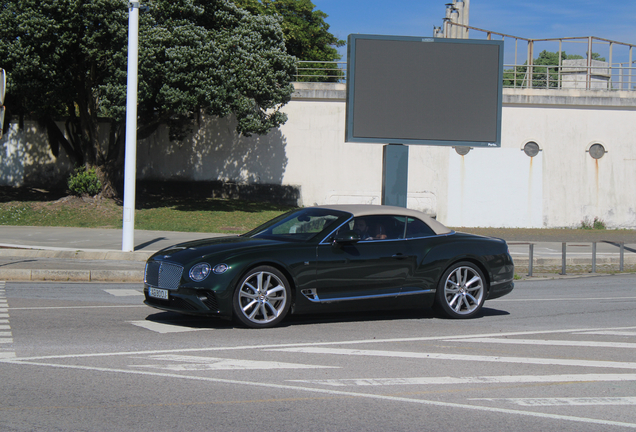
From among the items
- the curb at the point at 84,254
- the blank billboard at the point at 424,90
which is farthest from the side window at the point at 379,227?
the curb at the point at 84,254

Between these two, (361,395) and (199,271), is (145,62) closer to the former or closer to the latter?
(199,271)

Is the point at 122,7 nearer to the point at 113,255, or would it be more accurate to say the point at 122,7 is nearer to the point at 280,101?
the point at 280,101

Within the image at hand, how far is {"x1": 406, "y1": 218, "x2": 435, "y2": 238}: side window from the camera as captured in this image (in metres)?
8.50

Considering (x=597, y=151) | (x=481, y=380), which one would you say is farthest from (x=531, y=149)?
(x=481, y=380)

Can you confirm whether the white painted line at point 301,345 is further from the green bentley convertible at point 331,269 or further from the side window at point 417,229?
the side window at point 417,229

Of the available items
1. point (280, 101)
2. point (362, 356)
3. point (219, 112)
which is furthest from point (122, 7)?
point (362, 356)

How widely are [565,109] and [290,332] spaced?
24.6m

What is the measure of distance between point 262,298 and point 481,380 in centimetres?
281

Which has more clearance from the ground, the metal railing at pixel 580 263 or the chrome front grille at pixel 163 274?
the chrome front grille at pixel 163 274

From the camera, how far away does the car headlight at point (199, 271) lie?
7238mm

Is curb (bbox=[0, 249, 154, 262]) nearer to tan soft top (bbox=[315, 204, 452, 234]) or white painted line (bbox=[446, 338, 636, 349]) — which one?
tan soft top (bbox=[315, 204, 452, 234])

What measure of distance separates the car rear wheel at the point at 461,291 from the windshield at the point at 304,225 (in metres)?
1.55

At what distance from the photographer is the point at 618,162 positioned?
94.3ft

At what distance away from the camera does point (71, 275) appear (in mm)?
12039
